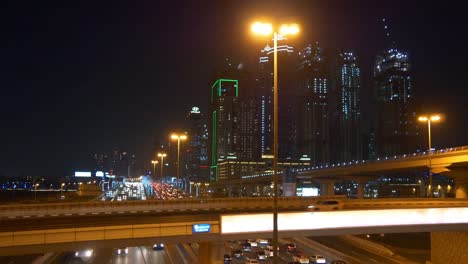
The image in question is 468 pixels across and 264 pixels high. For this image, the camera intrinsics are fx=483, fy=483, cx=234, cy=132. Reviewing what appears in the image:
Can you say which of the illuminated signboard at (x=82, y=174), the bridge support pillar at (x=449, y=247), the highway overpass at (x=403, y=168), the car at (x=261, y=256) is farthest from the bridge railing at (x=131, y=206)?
the illuminated signboard at (x=82, y=174)

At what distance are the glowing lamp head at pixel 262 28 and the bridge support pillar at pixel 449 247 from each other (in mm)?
32068

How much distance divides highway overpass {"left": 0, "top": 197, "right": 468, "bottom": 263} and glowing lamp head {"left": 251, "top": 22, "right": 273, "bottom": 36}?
1490 centimetres

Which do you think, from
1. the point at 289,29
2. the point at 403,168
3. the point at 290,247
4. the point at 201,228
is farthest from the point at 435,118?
the point at 289,29

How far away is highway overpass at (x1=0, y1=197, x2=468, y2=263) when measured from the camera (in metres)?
26.9

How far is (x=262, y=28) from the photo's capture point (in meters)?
18.5

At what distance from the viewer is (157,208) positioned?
48.1m

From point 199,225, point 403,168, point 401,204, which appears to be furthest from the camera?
point 403,168

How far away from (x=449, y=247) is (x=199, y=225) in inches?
1042

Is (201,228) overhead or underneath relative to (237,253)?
overhead

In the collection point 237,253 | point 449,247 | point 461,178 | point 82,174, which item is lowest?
point 237,253

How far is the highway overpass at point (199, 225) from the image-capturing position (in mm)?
26875

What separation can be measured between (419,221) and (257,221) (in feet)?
46.9

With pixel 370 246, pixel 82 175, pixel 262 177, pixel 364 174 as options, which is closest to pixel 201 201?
pixel 370 246

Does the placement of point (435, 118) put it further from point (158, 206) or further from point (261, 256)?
point (158, 206)
